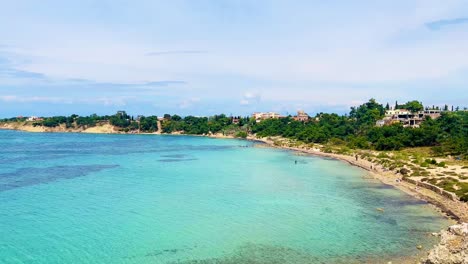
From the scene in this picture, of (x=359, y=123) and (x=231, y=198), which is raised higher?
(x=359, y=123)

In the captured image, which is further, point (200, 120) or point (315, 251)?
point (200, 120)

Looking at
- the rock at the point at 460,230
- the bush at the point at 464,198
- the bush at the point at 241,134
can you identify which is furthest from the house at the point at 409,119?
the rock at the point at 460,230

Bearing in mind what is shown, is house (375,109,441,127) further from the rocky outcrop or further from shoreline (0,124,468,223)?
the rocky outcrop

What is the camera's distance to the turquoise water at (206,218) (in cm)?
2423

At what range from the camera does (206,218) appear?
3206 cm

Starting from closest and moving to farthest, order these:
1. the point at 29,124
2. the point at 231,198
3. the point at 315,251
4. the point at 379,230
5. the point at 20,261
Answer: the point at 20,261
the point at 315,251
the point at 379,230
the point at 231,198
the point at 29,124

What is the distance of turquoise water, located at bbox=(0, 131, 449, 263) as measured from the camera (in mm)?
24234

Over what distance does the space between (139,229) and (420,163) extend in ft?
136

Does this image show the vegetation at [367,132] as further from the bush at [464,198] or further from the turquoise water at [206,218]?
the turquoise water at [206,218]

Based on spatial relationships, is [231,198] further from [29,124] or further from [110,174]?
[29,124]

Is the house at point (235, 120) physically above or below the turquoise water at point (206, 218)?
above

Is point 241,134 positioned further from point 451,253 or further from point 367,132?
point 451,253

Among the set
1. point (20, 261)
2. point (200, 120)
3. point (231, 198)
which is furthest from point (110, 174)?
point (200, 120)

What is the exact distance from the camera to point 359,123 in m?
118
